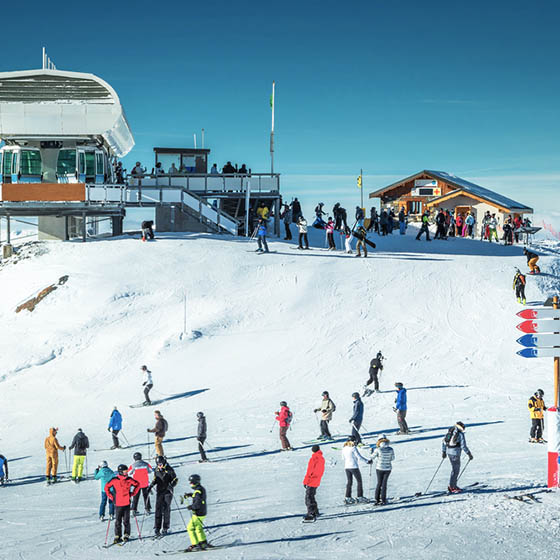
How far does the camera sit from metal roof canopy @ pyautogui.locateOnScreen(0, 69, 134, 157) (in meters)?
34.0

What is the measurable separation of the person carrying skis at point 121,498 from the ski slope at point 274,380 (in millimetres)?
296

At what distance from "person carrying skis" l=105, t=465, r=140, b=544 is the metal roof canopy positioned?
87.1ft

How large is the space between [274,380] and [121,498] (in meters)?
10.8

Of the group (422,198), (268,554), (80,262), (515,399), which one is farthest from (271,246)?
(268,554)

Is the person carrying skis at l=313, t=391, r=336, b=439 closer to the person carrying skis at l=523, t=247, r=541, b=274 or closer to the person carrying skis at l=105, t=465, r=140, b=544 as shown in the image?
the person carrying skis at l=105, t=465, r=140, b=544

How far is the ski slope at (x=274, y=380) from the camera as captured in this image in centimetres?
1060

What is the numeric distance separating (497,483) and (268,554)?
4553 millimetres

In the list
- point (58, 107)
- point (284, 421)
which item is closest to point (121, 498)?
point (284, 421)

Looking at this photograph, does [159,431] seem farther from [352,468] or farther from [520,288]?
[520,288]

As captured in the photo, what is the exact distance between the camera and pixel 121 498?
34.9ft

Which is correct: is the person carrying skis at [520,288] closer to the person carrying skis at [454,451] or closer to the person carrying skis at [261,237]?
the person carrying skis at [261,237]

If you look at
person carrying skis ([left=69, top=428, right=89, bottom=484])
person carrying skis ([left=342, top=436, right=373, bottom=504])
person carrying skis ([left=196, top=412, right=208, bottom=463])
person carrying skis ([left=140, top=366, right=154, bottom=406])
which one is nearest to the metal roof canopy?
person carrying skis ([left=140, top=366, right=154, bottom=406])

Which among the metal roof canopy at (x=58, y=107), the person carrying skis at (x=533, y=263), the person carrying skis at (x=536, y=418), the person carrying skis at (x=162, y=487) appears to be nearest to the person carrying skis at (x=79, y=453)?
the person carrying skis at (x=162, y=487)

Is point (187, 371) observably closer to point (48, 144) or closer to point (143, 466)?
point (143, 466)
